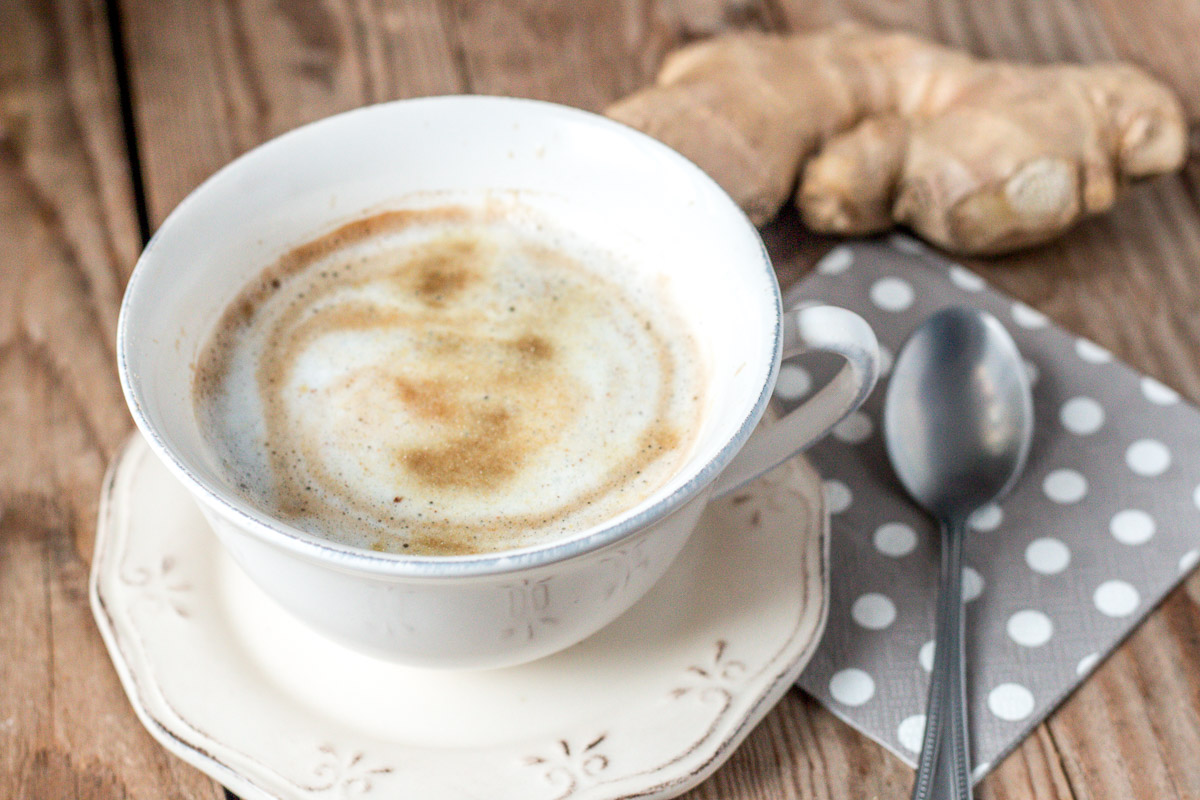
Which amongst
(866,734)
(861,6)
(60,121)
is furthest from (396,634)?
(861,6)

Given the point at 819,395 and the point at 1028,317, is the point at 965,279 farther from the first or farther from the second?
the point at 819,395

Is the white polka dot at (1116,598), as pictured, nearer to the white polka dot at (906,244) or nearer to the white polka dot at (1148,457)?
the white polka dot at (1148,457)

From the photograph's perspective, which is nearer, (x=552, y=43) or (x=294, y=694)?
(x=294, y=694)

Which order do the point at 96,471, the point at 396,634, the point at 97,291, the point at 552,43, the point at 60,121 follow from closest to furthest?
the point at 396,634 → the point at 96,471 → the point at 97,291 → the point at 60,121 → the point at 552,43

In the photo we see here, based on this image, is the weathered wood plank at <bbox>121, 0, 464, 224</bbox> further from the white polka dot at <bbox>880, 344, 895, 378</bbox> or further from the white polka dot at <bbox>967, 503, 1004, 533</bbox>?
the white polka dot at <bbox>967, 503, 1004, 533</bbox>

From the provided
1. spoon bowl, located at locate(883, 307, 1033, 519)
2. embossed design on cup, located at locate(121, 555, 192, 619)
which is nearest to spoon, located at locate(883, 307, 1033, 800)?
spoon bowl, located at locate(883, 307, 1033, 519)

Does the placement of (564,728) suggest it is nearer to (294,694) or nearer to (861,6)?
(294,694)
